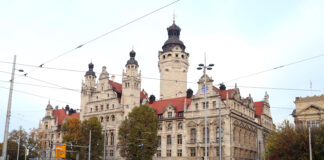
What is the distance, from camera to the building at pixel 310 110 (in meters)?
64.4

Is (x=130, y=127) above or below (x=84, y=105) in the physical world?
below

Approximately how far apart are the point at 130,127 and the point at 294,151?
1109 inches

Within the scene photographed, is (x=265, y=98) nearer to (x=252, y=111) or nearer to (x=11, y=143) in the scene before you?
(x=252, y=111)

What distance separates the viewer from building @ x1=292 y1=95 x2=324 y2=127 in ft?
211

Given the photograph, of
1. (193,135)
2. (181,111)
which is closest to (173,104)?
(181,111)

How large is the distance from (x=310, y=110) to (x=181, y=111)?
24.5 m

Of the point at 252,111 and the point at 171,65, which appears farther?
the point at 171,65

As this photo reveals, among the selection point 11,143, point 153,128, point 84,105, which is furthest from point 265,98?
point 11,143

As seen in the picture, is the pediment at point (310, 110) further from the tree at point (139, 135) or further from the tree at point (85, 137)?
the tree at point (85, 137)

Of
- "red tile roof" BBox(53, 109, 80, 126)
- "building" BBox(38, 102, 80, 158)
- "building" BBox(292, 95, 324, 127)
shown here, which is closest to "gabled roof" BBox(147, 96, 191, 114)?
"building" BBox(292, 95, 324, 127)

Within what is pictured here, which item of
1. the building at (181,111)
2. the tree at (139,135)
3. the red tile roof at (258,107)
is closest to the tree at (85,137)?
the building at (181,111)

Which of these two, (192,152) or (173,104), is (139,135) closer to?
(192,152)

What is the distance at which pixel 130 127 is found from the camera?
62938 mm

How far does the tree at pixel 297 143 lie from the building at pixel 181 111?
12.2 m
